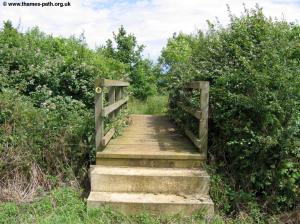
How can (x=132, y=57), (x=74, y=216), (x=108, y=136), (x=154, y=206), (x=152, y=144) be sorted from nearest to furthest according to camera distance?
(x=74, y=216) < (x=154, y=206) < (x=108, y=136) < (x=152, y=144) < (x=132, y=57)

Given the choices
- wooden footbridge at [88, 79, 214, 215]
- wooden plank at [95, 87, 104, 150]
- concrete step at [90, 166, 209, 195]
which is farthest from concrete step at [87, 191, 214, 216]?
wooden plank at [95, 87, 104, 150]

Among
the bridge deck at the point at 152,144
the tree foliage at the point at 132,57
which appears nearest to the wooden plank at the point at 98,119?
the bridge deck at the point at 152,144

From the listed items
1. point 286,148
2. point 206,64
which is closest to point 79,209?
point 286,148

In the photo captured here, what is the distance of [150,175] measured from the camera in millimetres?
4855

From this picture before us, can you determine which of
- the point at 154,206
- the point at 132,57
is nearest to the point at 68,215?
the point at 154,206

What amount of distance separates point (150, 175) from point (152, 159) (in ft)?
1.37

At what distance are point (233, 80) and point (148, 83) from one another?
1395 cm

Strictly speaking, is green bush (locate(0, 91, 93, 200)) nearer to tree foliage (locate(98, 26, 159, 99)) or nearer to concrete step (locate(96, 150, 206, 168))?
concrete step (locate(96, 150, 206, 168))

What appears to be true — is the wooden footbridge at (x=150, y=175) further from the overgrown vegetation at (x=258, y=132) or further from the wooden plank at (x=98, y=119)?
the overgrown vegetation at (x=258, y=132)

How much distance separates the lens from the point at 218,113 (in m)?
5.39

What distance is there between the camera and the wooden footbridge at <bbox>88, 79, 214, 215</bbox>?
177 inches

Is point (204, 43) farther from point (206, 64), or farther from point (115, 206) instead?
point (115, 206)

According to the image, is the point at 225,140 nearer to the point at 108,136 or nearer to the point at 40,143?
the point at 108,136

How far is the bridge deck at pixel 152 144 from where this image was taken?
5.31m
